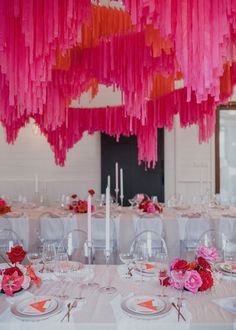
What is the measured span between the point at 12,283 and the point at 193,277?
102cm

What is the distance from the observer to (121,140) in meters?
6.19

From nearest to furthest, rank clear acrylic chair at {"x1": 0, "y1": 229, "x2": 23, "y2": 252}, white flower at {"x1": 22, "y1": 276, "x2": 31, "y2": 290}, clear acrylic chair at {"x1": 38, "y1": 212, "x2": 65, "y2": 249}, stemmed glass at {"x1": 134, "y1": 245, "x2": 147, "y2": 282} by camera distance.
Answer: white flower at {"x1": 22, "y1": 276, "x2": 31, "y2": 290} < stemmed glass at {"x1": 134, "y1": 245, "x2": 147, "y2": 282} < clear acrylic chair at {"x1": 0, "y1": 229, "x2": 23, "y2": 252} < clear acrylic chair at {"x1": 38, "y1": 212, "x2": 65, "y2": 249}

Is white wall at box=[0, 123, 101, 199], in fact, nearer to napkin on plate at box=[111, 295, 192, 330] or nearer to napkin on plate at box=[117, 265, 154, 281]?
napkin on plate at box=[117, 265, 154, 281]

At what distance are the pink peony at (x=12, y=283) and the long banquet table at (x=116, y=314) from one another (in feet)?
0.14

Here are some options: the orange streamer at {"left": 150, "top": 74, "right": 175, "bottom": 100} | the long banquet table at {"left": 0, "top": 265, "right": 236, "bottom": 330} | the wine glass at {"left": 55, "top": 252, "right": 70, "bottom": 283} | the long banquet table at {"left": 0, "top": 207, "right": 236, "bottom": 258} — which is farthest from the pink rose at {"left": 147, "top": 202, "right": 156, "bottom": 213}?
the long banquet table at {"left": 0, "top": 265, "right": 236, "bottom": 330}

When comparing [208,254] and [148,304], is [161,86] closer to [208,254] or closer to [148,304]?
[208,254]

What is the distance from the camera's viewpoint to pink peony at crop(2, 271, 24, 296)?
1.82 m

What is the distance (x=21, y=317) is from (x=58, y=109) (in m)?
1.56

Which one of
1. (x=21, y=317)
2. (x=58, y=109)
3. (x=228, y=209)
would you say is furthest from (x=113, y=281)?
(x=228, y=209)

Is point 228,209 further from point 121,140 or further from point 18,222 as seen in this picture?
point 18,222

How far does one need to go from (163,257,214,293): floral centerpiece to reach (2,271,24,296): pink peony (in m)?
0.88

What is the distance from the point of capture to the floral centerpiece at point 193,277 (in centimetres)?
181

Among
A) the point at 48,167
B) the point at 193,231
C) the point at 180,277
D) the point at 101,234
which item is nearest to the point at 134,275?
the point at 180,277

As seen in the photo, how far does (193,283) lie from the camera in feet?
5.93
